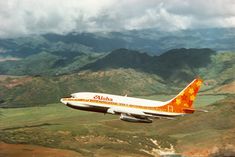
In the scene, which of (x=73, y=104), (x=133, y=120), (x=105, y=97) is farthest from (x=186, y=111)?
(x=73, y=104)

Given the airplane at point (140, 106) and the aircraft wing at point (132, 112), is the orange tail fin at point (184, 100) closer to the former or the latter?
the airplane at point (140, 106)

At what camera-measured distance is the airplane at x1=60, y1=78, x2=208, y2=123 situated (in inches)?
5955

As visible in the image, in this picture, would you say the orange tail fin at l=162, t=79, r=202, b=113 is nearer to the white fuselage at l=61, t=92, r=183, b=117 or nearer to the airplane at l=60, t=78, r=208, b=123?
the airplane at l=60, t=78, r=208, b=123

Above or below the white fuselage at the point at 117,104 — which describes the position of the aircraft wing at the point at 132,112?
below

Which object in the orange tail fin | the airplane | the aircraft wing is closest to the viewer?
the aircraft wing

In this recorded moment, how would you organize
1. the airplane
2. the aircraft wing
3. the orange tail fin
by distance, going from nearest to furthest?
1. the aircraft wing
2. the airplane
3. the orange tail fin

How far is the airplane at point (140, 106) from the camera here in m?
151

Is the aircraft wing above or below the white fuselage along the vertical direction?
below

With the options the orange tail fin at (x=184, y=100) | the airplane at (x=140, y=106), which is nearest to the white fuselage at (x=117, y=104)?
the airplane at (x=140, y=106)

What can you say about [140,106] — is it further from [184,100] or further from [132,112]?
[184,100]

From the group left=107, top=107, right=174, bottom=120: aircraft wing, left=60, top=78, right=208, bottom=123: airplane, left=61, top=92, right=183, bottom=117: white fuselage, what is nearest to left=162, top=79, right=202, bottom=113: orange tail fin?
left=60, top=78, right=208, bottom=123: airplane

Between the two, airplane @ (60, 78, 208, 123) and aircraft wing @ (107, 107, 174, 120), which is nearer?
aircraft wing @ (107, 107, 174, 120)

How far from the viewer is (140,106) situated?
496 feet

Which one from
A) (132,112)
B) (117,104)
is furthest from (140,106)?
(117,104)
